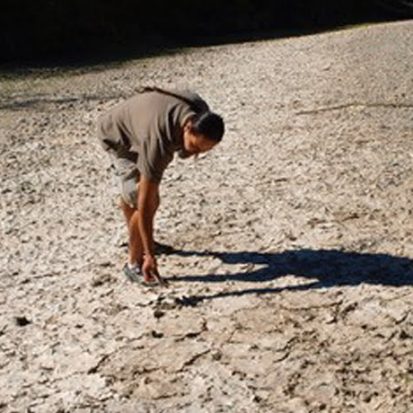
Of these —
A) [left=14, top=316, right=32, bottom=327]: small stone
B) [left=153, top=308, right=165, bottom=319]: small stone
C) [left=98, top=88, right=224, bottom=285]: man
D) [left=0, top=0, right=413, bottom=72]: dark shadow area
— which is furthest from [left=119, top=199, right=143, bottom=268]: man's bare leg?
[left=0, top=0, right=413, bottom=72]: dark shadow area

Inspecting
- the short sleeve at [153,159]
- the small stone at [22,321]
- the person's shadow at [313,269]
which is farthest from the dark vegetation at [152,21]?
the short sleeve at [153,159]

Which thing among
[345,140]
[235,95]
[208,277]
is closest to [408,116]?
[345,140]

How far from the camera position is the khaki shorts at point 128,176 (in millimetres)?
4438

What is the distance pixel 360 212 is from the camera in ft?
19.4

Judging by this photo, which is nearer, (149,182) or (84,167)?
(149,182)

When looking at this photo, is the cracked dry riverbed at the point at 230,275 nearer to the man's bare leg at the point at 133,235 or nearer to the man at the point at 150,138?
the man's bare leg at the point at 133,235

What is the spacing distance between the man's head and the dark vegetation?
1390 cm

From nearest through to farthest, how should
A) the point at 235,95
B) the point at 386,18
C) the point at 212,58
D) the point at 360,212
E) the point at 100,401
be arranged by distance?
the point at 100,401 → the point at 360,212 → the point at 235,95 → the point at 212,58 → the point at 386,18

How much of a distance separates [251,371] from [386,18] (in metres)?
21.1

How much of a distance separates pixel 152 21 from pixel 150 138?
17.8 metres

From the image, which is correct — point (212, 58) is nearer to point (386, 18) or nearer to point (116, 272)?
point (386, 18)

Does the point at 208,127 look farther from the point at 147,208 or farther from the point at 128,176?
the point at 128,176

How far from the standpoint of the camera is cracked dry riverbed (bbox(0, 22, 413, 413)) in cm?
371

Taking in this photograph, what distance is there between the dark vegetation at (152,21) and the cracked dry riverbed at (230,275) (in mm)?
8657
